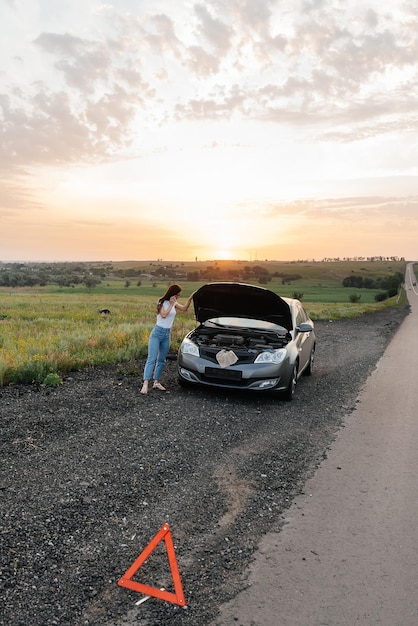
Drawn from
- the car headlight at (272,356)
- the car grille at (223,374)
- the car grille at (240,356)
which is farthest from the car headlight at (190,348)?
the car headlight at (272,356)

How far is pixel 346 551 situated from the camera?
12.1ft

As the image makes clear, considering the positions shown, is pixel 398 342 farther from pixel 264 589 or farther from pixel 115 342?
pixel 264 589

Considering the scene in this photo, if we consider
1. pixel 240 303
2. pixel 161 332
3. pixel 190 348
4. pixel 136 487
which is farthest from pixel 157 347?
pixel 136 487

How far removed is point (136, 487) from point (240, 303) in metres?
5.28

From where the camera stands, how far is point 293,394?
8.80 meters

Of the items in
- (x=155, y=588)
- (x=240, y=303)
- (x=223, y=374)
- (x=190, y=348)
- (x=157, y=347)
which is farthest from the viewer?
(x=240, y=303)

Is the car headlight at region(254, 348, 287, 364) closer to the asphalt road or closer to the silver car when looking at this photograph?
the silver car

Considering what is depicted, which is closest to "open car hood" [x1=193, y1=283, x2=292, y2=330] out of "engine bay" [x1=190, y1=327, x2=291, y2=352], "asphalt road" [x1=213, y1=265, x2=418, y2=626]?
"engine bay" [x1=190, y1=327, x2=291, y2=352]

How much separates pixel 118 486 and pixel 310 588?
2137 mm

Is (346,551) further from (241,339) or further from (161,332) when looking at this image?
(161,332)

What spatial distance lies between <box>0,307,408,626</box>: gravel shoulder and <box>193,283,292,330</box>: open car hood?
161cm

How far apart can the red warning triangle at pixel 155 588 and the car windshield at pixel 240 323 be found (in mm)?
5604

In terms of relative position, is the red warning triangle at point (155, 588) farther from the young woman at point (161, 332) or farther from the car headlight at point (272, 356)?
the young woman at point (161, 332)

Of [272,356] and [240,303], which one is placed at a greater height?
[240,303]
